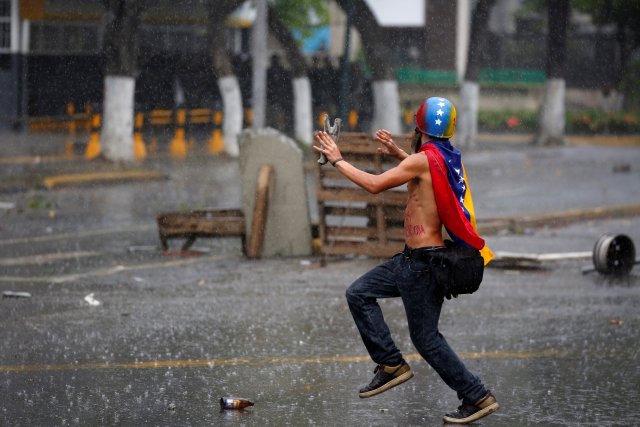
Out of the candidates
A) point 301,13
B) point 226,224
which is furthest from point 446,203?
point 301,13

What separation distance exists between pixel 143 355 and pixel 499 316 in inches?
122

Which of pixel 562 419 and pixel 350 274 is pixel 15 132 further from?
pixel 562 419

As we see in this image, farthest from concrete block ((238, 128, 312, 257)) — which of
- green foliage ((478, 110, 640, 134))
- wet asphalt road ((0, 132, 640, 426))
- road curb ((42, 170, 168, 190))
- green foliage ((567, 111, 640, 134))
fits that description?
green foliage ((567, 111, 640, 134))

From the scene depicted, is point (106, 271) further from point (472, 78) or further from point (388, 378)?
point (472, 78)

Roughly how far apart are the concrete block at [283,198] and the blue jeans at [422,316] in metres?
6.54

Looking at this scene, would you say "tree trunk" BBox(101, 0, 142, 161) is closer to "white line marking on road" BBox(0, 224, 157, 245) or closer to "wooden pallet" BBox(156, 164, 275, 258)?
"white line marking on road" BBox(0, 224, 157, 245)

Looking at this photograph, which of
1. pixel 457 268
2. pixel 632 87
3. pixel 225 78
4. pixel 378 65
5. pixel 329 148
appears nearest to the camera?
pixel 329 148

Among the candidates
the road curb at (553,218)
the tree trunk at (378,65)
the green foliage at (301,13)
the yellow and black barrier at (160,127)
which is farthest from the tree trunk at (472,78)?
the road curb at (553,218)

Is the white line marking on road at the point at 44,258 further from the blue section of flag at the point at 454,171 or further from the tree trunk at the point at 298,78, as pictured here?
the tree trunk at the point at 298,78

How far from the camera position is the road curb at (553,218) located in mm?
15764

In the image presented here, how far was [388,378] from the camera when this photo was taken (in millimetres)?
6930

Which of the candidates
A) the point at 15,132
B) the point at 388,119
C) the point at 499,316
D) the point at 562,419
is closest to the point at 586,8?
the point at 388,119

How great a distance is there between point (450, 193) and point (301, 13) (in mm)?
37269

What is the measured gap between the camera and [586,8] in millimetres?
43219
